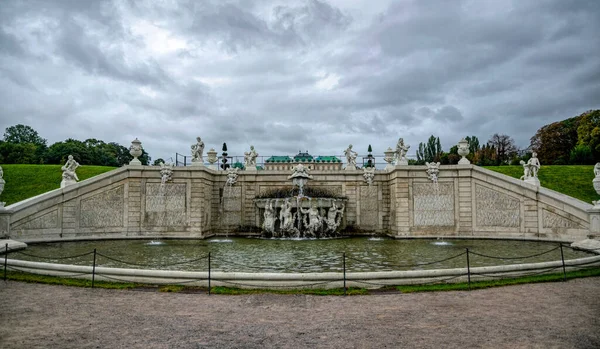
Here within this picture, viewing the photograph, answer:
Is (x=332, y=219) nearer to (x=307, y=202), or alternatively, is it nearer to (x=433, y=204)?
(x=307, y=202)

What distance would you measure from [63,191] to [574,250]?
25332mm

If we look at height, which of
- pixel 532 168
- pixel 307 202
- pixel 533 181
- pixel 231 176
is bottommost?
pixel 307 202

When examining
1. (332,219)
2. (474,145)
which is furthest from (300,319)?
(474,145)

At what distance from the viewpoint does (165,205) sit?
24.6 meters

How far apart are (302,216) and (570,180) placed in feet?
75.5

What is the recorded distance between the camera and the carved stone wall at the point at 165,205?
24391 millimetres

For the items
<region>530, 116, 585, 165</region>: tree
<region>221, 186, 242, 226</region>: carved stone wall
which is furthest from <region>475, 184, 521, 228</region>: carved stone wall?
<region>530, 116, 585, 165</region>: tree

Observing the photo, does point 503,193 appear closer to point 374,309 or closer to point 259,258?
point 259,258

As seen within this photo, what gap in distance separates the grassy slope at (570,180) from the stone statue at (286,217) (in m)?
20.7

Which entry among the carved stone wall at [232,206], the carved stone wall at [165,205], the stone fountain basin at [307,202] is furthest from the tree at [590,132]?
the carved stone wall at [165,205]

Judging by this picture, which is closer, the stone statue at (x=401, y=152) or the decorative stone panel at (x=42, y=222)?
the decorative stone panel at (x=42, y=222)

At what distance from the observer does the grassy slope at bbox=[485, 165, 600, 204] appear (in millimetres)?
28939

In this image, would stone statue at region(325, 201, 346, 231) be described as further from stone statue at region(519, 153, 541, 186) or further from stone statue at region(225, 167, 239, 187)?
stone statue at region(519, 153, 541, 186)

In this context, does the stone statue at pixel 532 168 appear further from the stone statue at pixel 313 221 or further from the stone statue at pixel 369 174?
the stone statue at pixel 313 221
